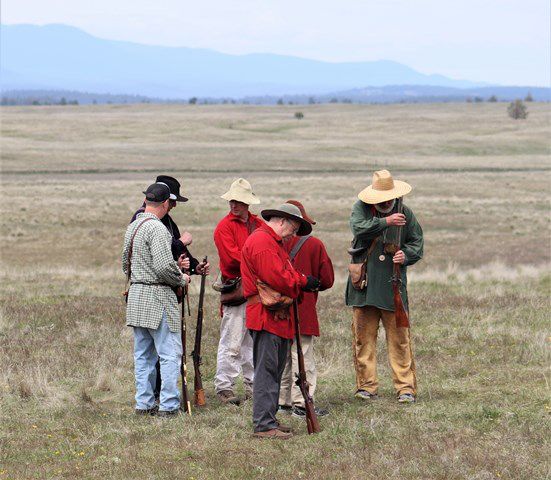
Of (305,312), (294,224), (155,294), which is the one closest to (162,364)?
(155,294)

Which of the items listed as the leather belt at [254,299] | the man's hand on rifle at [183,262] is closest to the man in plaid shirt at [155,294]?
the man's hand on rifle at [183,262]

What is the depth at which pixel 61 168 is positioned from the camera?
5997cm

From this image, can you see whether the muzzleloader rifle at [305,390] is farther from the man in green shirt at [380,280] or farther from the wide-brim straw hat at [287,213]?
the man in green shirt at [380,280]

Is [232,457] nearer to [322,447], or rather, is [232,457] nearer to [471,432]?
[322,447]

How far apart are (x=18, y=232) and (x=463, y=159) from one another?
Answer: 4309 cm

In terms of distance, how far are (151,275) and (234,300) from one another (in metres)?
1.03

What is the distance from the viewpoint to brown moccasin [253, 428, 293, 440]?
A: 8.12 metres

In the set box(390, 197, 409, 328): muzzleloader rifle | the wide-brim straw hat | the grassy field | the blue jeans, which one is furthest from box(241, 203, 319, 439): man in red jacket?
box(390, 197, 409, 328): muzzleloader rifle

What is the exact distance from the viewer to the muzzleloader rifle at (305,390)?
27.1 ft

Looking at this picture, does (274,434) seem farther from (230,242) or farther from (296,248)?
(230,242)

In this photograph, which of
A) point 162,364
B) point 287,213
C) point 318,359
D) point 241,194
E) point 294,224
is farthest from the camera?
point 318,359

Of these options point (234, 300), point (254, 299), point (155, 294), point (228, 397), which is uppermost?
point (254, 299)

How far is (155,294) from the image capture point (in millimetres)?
8977

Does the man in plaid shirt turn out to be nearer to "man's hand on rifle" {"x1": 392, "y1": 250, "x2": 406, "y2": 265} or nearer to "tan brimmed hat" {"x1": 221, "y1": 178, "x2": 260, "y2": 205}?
"tan brimmed hat" {"x1": 221, "y1": 178, "x2": 260, "y2": 205}
